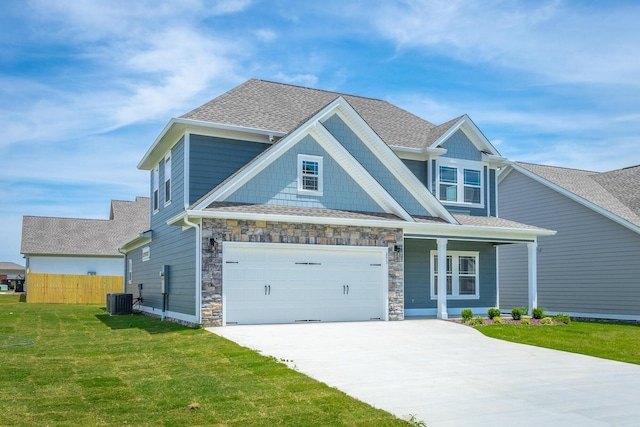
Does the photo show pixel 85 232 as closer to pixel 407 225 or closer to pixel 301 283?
pixel 301 283

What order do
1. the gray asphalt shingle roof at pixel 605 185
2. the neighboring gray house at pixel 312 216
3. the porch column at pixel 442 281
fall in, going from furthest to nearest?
the gray asphalt shingle roof at pixel 605 185
the porch column at pixel 442 281
the neighboring gray house at pixel 312 216

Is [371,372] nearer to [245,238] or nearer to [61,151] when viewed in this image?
[245,238]

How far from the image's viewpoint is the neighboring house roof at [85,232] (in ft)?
126

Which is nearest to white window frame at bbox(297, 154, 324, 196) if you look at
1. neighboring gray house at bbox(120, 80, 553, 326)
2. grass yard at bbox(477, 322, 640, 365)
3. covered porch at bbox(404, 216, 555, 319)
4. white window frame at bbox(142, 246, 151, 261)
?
neighboring gray house at bbox(120, 80, 553, 326)

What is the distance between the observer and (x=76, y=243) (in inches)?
1548

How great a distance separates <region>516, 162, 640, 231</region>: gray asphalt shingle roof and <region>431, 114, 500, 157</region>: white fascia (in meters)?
4.32

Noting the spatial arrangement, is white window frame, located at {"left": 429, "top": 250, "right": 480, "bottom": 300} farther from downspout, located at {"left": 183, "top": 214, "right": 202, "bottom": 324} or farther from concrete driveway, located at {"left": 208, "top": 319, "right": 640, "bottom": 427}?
downspout, located at {"left": 183, "top": 214, "right": 202, "bottom": 324}

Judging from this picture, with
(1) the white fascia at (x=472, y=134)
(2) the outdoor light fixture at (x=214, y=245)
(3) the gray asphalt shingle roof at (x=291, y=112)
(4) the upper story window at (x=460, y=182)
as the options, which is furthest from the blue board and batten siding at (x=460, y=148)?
(2) the outdoor light fixture at (x=214, y=245)

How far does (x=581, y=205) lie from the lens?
76.4ft

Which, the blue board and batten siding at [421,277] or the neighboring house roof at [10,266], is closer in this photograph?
the blue board and batten siding at [421,277]

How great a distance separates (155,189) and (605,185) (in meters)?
19.1

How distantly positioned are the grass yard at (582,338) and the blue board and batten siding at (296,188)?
17.0 feet

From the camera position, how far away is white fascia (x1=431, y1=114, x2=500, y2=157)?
2133 centimetres

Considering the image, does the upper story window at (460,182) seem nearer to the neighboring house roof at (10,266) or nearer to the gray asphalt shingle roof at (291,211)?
the gray asphalt shingle roof at (291,211)
